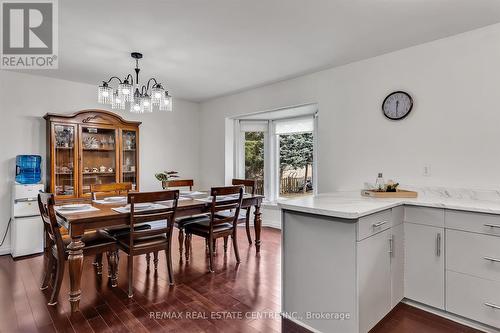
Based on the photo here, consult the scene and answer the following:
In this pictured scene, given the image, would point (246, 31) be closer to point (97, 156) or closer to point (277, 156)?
point (277, 156)

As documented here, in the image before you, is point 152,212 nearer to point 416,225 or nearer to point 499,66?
point 416,225

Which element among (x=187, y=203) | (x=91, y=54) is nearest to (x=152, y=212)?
(x=187, y=203)

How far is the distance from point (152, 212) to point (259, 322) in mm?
1307

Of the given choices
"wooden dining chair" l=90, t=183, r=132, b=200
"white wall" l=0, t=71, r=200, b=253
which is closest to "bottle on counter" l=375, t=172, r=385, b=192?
"wooden dining chair" l=90, t=183, r=132, b=200

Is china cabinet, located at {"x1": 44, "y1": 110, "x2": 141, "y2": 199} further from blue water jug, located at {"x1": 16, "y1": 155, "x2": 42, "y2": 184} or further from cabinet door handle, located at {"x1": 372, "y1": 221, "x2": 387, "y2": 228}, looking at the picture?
cabinet door handle, located at {"x1": 372, "y1": 221, "x2": 387, "y2": 228}

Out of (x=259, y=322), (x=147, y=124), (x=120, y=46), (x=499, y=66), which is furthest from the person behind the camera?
(x=147, y=124)

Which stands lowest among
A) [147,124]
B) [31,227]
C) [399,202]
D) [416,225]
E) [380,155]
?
[31,227]

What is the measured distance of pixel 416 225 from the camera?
2.28m

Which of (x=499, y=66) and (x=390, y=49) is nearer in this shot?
(x=499, y=66)

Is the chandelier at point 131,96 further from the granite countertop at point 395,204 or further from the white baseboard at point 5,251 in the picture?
the white baseboard at point 5,251

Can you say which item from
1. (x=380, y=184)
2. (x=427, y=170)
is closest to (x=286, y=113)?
(x=380, y=184)

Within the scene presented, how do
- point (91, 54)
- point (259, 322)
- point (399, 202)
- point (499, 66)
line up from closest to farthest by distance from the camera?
point (259, 322)
point (399, 202)
point (499, 66)
point (91, 54)

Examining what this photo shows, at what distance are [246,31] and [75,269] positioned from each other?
2.53m

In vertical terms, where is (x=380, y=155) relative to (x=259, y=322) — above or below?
above
